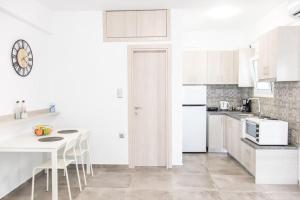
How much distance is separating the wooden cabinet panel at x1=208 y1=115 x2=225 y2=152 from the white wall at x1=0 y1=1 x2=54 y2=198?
3.36 meters

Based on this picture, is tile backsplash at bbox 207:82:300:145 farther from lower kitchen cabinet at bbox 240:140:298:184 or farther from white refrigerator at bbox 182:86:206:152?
white refrigerator at bbox 182:86:206:152

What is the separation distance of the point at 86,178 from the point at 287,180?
9.85ft

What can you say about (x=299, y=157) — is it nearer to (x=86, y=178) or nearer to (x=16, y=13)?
(x=86, y=178)

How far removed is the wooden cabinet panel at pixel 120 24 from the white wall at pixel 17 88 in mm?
1125

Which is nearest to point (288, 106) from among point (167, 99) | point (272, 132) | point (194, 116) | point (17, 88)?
point (272, 132)

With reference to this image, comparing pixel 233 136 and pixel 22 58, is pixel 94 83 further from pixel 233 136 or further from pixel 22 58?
pixel 233 136

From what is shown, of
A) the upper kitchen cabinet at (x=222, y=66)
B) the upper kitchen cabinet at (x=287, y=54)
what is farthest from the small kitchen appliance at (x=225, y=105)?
the upper kitchen cabinet at (x=287, y=54)

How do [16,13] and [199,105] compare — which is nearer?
[16,13]

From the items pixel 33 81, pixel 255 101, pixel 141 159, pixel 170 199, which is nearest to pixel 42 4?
pixel 33 81

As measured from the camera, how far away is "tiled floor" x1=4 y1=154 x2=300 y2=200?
3.15 m

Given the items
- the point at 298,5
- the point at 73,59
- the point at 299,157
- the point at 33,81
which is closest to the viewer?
the point at 298,5

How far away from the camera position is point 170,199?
10.1ft

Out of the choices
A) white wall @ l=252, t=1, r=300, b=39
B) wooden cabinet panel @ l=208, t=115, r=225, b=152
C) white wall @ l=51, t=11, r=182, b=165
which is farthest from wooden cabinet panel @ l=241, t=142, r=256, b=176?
white wall @ l=252, t=1, r=300, b=39

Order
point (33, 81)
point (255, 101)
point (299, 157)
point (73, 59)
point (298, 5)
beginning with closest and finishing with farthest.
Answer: point (298, 5) < point (299, 157) < point (33, 81) < point (73, 59) < point (255, 101)
